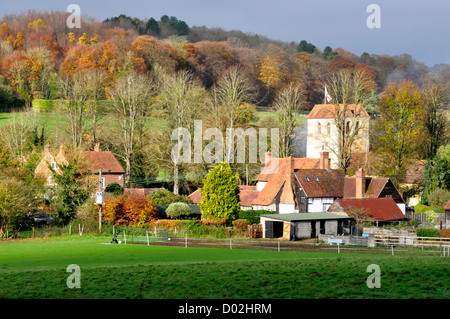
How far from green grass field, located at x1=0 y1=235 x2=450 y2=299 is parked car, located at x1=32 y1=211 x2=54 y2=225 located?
1983 cm

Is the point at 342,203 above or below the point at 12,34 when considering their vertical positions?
below

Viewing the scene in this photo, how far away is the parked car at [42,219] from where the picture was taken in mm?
51031

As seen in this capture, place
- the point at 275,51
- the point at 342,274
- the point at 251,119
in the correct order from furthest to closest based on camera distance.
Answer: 1. the point at 275,51
2. the point at 251,119
3. the point at 342,274

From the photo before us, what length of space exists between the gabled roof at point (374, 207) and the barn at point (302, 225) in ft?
8.17

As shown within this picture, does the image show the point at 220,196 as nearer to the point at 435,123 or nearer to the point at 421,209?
the point at 421,209

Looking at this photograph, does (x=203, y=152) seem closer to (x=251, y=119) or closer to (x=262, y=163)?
(x=262, y=163)

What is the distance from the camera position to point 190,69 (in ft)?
407

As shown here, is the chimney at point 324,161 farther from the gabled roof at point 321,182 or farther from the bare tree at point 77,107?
the bare tree at point 77,107

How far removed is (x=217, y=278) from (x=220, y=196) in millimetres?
30398

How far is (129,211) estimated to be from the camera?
51969 millimetres

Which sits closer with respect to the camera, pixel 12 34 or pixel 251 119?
pixel 251 119

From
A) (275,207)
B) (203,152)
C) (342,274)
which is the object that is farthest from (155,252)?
(203,152)

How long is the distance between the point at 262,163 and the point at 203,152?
9286mm

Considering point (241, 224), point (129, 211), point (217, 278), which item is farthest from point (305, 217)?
point (217, 278)
